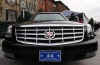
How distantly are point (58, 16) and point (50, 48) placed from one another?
2.33 metres

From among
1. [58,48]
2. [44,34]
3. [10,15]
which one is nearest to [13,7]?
[10,15]

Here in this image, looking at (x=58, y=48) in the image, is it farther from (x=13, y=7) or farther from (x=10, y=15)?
(x=13, y=7)

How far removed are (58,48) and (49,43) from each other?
0.67 ft

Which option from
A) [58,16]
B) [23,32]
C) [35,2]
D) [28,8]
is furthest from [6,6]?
[23,32]

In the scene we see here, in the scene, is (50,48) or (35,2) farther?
(35,2)

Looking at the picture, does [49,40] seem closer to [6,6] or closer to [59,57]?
[59,57]

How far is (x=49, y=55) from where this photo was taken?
307cm

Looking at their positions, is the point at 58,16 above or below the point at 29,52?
above

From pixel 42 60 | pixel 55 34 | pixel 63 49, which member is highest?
pixel 55 34

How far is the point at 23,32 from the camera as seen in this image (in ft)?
10.9

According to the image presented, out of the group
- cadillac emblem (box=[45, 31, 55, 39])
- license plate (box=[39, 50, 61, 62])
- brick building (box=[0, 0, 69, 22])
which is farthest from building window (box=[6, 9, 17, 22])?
license plate (box=[39, 50, 61, 62])

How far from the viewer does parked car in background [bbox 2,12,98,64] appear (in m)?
3.10

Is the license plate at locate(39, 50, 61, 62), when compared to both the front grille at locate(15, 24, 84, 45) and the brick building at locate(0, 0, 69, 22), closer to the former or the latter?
the front grille at locate(15, 24, 84, 45)

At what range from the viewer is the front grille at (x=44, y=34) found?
127 inches
